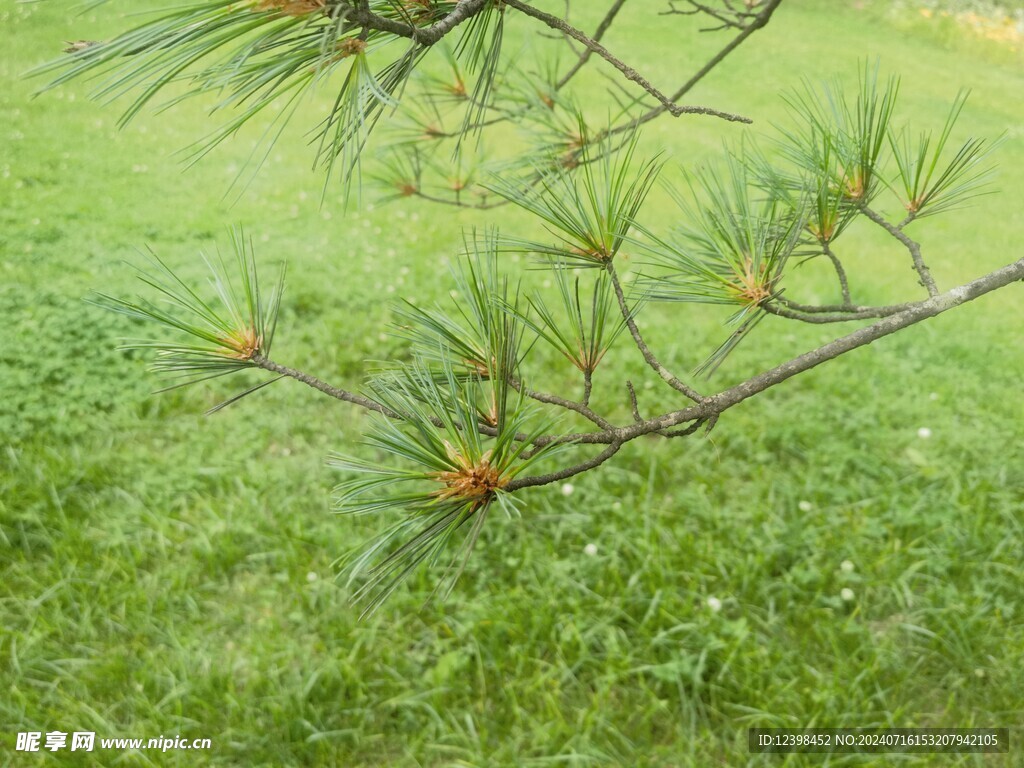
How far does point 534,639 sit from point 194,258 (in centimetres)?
218

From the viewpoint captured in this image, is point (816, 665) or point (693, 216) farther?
point (816, 665)

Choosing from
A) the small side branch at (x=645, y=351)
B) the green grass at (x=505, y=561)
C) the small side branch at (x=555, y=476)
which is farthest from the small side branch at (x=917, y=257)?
the green grass at (x=505, y=561)

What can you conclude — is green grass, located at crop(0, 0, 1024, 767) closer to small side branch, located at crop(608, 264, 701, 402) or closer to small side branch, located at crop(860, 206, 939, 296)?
small side branch, located at crop(608, 264, 701, 402)

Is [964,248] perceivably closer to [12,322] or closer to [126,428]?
[126,428]

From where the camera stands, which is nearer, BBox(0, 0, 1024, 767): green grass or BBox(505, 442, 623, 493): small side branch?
BBox(505, 442, 623, 493): small side branch

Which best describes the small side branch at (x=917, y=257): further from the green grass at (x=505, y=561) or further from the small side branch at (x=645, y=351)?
the green grass at (x=505, y=561)

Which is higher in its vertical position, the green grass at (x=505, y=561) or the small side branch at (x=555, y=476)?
the small side branch at (x=555, y=476)

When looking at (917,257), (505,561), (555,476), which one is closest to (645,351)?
(555,476)

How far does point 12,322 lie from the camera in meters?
2.62

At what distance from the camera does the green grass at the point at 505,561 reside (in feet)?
5.51

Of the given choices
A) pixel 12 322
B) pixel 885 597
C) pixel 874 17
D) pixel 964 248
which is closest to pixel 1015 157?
pixel 964 248

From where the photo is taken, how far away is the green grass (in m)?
1.68

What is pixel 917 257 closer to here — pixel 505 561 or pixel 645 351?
pixel 645 351

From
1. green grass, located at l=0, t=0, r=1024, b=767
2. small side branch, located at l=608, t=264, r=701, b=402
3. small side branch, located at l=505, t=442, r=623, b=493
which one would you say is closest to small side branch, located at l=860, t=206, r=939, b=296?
small side branch, located at l=608, t=264, r=701, b=402
